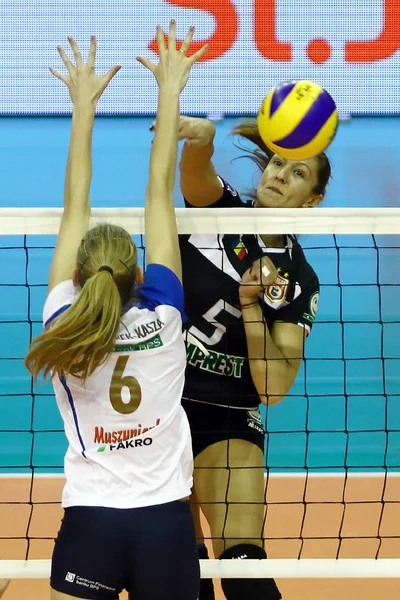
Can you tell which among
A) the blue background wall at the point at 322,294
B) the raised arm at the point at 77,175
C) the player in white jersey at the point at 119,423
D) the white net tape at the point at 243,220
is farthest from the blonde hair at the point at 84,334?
the blue background wall at the point at 322,294

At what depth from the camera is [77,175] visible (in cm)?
205

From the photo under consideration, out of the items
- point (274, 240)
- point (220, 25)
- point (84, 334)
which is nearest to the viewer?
point (84, 334)

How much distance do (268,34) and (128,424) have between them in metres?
3.61

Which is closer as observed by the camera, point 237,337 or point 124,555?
point 124,555

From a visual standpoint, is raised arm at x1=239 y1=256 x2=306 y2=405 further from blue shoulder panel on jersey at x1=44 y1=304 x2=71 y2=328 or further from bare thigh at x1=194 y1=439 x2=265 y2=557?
blue shoulder panel on jersey at x1=44 y1=304 x2=71 y2=328

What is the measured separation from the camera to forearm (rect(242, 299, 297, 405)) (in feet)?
7.57

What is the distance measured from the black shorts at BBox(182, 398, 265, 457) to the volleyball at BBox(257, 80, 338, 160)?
81 centimetres

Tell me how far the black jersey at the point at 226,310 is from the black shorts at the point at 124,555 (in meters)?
0.69

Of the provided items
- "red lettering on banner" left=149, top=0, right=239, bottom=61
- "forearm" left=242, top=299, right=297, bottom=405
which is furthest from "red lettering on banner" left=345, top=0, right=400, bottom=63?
"forearm" left=242, top=299, right=297, bottom=405

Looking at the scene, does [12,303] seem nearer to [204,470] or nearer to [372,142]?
[372,142]

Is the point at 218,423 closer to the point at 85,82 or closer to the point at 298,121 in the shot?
the point at 298,121

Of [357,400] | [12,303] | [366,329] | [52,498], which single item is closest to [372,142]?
[366,329]

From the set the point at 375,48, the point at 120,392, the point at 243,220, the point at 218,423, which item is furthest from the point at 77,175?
the point at 375,48

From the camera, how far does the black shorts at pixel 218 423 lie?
93.7 inches
